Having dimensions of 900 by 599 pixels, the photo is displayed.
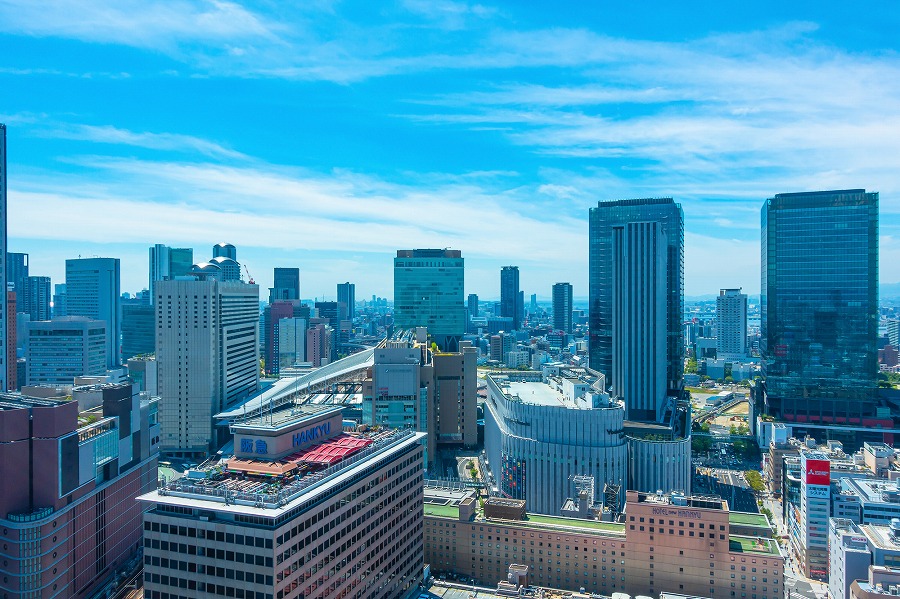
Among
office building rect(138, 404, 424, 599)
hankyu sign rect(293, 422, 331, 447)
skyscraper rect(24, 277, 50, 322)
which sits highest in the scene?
skyscraper rect(24, 277, 50, 322)

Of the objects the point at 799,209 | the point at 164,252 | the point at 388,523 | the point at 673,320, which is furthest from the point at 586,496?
the point at 164,252

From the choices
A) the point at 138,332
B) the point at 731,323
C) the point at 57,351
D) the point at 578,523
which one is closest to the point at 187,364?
the point at 57,351

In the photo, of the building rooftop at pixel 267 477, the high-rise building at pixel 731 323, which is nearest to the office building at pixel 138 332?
the building rooftop at pixel 267 477

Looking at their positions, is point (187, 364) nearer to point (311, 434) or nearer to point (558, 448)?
point (558, 448)

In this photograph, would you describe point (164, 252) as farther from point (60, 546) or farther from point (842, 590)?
point (842, 590)

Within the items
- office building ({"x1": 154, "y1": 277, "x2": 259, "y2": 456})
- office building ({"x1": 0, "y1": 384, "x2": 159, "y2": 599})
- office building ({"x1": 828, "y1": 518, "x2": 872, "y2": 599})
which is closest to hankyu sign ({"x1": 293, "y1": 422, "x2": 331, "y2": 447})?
office building ({"x1": 0, "y1": 384, "x2": 159, "y2": 599})

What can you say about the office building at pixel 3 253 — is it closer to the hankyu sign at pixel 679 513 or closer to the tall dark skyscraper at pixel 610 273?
the hankyu sign at pixel 679 513

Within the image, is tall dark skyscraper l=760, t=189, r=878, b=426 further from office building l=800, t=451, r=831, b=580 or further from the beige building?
the beige building
